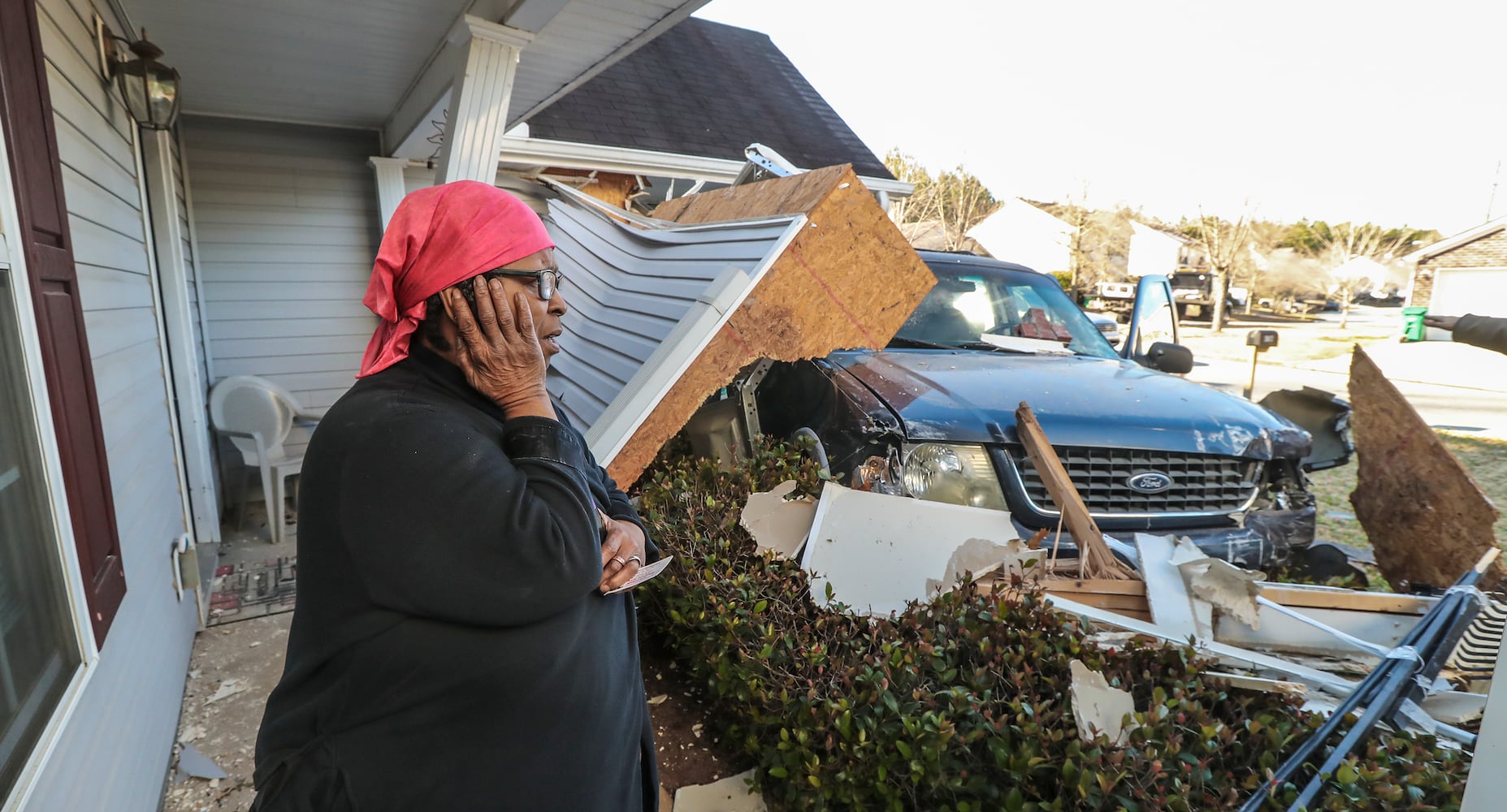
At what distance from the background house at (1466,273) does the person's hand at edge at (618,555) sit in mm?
1708

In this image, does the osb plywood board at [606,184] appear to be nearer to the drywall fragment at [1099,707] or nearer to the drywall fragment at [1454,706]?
the drywall fragment at [1099,707]

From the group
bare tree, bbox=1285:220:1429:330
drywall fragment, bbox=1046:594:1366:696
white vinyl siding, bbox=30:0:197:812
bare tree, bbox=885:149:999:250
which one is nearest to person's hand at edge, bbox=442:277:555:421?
white vinyl siding, bbox=30:0:197:812

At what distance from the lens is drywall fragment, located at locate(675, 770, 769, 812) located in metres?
2.51

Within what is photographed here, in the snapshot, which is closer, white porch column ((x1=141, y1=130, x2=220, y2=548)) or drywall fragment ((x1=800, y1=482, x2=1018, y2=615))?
Result: drywall fragment ((x1=800, y1=482, x2=1018, y2=615))

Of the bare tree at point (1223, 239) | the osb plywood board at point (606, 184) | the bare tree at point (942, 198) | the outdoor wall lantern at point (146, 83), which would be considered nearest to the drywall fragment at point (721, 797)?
the outdoor wall lantern at point (146, 83)

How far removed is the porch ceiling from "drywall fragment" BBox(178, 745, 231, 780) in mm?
3131

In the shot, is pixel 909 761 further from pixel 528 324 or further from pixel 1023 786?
pixel 528 324

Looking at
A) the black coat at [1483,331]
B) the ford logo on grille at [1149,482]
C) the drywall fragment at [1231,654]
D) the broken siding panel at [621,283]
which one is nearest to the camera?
the black coat at [1483,331]

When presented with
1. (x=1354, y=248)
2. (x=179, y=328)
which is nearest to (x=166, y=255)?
(x=179, y=328)

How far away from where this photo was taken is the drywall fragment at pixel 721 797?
8.23 ft

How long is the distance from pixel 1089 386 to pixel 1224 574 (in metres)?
1.27

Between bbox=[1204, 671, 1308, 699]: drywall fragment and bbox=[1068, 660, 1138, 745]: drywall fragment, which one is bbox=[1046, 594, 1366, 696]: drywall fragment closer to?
bbox=[1204, 671, 1308, 699]: drywall fragment

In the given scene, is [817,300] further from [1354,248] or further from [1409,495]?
[1354,248]

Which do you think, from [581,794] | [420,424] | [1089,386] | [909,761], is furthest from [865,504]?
[420,424]
